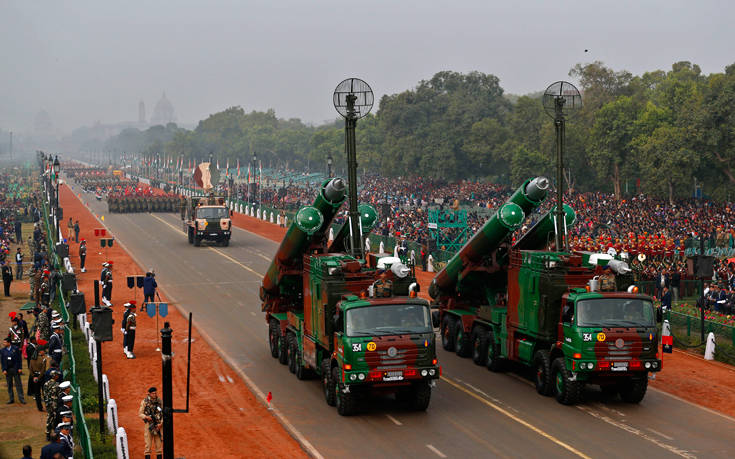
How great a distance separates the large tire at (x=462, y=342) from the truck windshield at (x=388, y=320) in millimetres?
6785

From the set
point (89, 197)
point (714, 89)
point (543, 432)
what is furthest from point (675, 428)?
point (89, 197)

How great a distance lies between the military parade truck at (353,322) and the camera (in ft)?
64.0

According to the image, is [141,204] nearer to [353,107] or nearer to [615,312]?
[353,107]

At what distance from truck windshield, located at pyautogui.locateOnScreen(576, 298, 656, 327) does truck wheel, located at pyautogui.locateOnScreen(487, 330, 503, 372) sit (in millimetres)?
4528

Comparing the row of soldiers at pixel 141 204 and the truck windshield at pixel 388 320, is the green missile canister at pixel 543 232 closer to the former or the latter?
the truck windshield at pixel 388 320

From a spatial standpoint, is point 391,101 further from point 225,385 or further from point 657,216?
point 225,385

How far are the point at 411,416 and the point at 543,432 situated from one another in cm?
298

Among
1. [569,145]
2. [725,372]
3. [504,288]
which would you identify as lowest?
[725,372]

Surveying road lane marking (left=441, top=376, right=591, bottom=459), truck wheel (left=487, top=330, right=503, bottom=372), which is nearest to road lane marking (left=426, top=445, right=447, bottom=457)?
road lane marking (left=441, top=376, right=591, bottom=459)

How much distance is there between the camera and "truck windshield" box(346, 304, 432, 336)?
19.7 meters

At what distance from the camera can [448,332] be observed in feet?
92.0

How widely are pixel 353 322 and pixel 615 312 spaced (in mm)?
5699

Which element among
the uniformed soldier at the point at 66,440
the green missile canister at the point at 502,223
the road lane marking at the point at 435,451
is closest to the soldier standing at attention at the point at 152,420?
the uniformed soldier at the point at 66,440

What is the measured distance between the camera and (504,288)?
83.8ft
